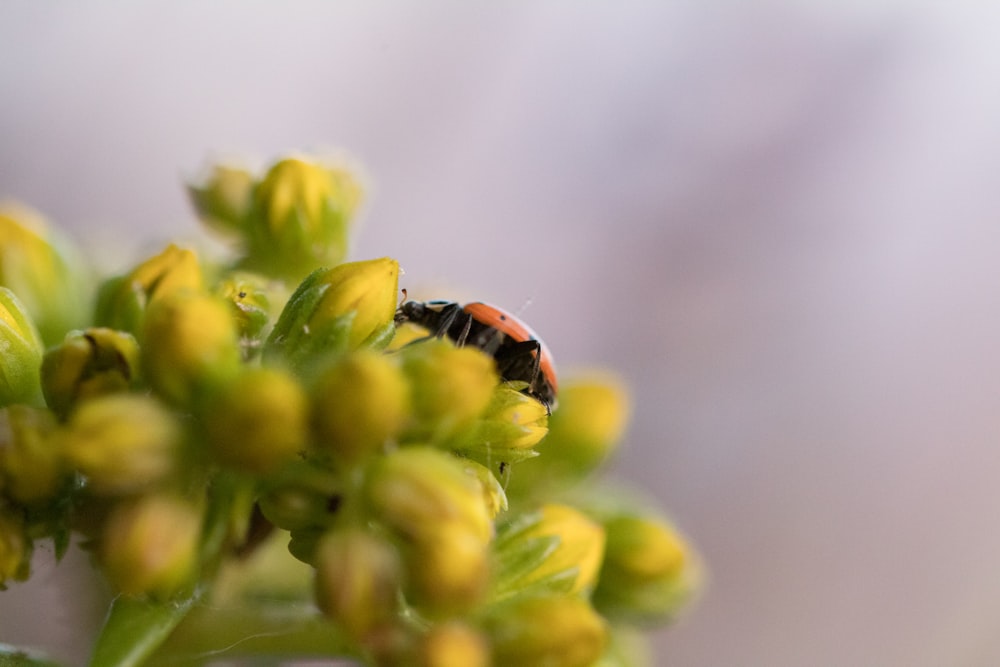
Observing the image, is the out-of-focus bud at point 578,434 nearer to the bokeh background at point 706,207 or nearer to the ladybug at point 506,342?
the ladybug at point 506,342

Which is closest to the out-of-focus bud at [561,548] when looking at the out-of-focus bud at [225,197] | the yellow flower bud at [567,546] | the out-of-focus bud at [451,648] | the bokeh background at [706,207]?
the yellow flower bud at [567,546]

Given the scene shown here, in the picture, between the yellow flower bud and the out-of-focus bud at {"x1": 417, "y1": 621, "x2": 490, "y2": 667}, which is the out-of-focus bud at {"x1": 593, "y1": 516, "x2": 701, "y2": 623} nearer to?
the yellow flower bud

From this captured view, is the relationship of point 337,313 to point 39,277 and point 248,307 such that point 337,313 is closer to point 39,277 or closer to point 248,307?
point 248,307

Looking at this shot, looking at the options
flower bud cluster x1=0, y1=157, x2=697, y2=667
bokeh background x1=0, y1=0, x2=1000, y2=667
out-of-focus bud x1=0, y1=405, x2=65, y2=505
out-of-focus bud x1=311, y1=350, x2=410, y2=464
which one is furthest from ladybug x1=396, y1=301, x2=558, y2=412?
bokeh background x1=0, y1=0, x2=1000, y2=667

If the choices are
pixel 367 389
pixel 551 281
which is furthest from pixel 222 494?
pixel 551 281

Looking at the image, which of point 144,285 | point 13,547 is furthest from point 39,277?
point 13,547

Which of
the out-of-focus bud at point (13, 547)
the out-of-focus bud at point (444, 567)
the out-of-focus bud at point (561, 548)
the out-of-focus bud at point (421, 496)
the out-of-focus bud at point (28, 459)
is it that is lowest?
the out-of-focus bud at point (13, 547)
